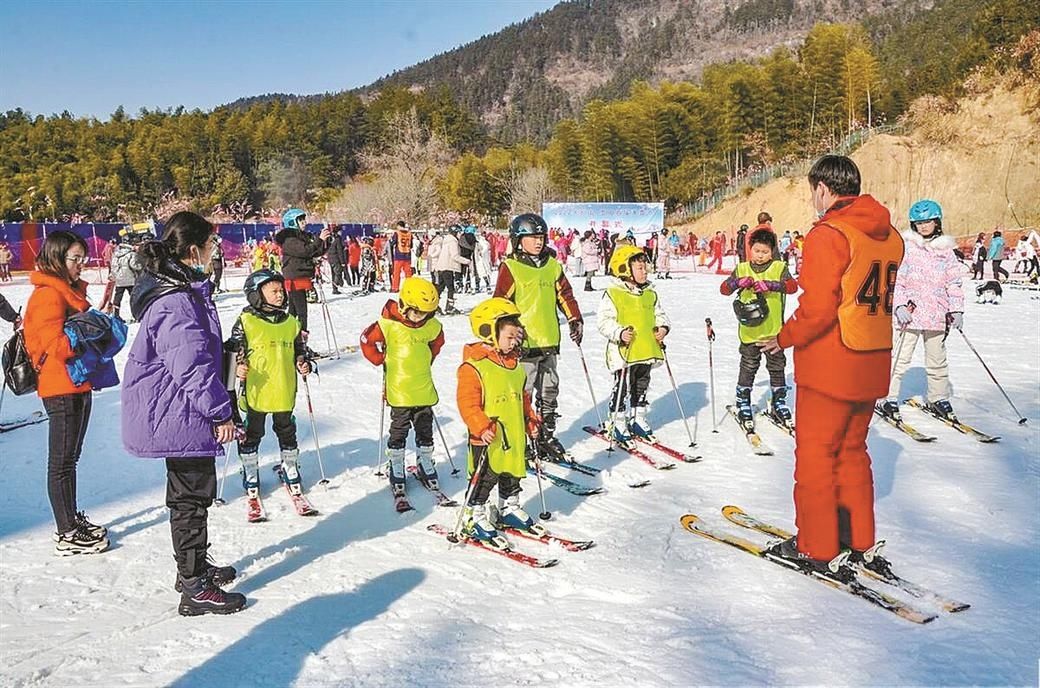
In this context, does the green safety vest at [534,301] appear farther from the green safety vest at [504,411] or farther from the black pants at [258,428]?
the black pants at [258,428]

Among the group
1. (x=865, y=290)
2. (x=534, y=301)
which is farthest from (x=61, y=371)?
(x=865, y=290)

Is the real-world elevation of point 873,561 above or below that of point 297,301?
below

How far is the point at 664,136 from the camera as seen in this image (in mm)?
52188

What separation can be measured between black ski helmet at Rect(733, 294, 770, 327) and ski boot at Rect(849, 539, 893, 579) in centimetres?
270

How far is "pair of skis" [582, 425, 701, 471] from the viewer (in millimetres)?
5895

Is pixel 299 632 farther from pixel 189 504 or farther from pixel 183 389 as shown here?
pixel 183 389

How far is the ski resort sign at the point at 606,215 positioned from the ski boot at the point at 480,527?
104 ft

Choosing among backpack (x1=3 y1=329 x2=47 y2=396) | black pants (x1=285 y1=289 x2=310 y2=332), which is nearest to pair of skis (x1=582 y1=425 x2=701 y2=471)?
backpack (x1=3 y1=329 x2=47 y2=396)

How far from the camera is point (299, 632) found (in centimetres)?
330

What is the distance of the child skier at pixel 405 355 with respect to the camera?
16.1 feet

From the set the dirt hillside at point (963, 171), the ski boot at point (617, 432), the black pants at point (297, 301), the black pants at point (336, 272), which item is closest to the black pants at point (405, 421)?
the ski boot at point (617, 432)

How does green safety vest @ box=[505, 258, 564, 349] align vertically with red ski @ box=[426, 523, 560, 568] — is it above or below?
above

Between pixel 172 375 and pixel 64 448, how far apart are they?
1448 millimetres

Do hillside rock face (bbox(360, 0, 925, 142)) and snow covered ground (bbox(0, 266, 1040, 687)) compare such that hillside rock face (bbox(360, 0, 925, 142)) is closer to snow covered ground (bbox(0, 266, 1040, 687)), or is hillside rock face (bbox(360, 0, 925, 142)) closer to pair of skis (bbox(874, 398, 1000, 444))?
pair of skis (bbox(874, 398, 1000, 444))
